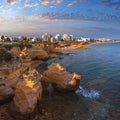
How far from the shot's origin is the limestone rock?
85.3 ft

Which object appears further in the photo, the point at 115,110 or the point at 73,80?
the point at 73,80

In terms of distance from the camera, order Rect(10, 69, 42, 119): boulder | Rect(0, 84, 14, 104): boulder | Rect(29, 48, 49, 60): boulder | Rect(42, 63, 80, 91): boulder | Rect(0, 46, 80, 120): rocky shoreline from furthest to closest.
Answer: Rect(29, 48, 49, 60): boulder, Rect(42, 63, 80, 91): boulder, Rect(0, 84, 14, 104): boulder, Rect(0, 46, 80, 120): rocky shoreline, Rect(10, 69, 42, 119): boulder

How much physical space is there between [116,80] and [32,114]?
24.2 metres

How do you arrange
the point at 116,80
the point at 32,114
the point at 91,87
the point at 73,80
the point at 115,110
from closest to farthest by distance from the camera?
1. the point at 32,114
2. the point at 115,110
3. the point at 73,80
4. the point at 91,87
5. the point at 116,80

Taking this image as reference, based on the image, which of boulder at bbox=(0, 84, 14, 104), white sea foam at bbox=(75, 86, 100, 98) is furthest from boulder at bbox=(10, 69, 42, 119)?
white sea foam at bbox=(75, 86, 100, 98)

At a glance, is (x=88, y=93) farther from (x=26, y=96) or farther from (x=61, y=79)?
(x=26, y=96)

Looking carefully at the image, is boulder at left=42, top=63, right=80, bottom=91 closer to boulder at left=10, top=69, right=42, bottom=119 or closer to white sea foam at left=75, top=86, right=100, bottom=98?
white sea foam at left=75, top=86, right=100, bottom=98

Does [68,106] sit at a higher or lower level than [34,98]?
lower

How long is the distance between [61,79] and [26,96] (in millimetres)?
11083

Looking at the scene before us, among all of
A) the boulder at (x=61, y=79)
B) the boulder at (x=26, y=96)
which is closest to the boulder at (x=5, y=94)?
the boulder at (x=26, y=96)

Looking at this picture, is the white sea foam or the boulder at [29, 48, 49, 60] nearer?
the white sea foam

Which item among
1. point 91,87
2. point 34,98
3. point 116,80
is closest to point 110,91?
point 91,87

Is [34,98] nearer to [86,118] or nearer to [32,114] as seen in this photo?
[32,114]

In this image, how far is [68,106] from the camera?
3067 cm
